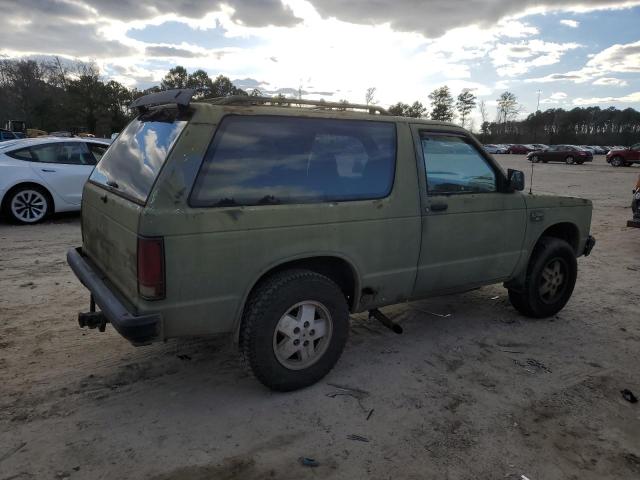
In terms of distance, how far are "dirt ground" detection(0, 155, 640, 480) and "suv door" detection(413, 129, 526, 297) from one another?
24.6 inches

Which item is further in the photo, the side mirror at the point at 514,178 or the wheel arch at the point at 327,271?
the side mirror at the point at 514,178

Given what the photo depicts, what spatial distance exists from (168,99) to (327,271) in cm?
158

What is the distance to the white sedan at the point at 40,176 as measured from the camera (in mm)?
8320

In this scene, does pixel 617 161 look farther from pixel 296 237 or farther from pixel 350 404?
pixel 296 237

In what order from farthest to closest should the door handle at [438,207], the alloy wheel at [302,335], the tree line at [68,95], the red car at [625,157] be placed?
the tree line at [68,95]
the red car at [625,157]
the door handle at [438,207]
the alloy wheel at [302,335]

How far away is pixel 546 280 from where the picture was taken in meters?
4.68

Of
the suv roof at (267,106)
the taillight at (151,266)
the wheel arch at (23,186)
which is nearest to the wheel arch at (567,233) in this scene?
the suv roof at (267,106)

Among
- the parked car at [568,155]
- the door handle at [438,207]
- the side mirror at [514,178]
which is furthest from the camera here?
the parked car at [568,155]

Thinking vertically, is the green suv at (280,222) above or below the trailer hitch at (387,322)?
above

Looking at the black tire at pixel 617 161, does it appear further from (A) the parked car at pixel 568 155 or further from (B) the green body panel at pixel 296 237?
(B) the green body panel at pixel 296 237

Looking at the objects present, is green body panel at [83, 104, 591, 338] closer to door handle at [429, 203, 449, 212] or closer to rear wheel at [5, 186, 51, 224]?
door handle at [429, 203, 449, 212]

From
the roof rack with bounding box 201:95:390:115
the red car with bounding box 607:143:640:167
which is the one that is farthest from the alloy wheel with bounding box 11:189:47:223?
the red car with bounding box 607:143:640:167

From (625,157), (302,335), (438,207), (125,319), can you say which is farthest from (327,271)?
(625,157)

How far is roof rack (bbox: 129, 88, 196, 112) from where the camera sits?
2833mm
